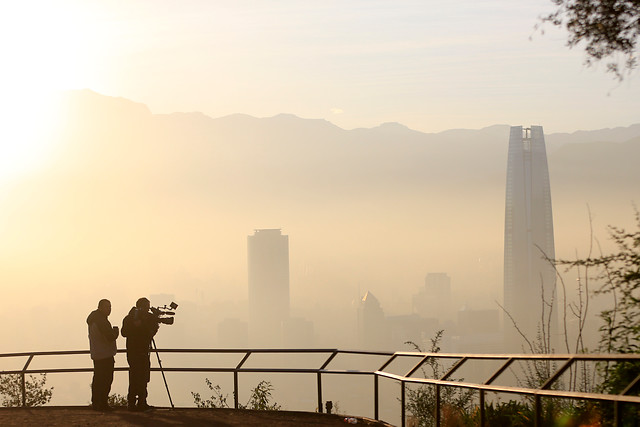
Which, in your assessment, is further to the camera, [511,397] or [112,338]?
[112,338]

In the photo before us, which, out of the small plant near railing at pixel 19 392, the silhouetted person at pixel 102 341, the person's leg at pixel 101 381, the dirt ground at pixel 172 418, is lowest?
the small plant near railing at pixel 19 392

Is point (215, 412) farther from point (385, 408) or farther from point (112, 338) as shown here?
point (385, 408)

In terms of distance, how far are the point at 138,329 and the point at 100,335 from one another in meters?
0.68

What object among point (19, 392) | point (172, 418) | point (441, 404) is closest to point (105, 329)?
point (172, 418)

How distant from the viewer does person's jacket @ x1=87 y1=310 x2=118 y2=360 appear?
1576 centimetres

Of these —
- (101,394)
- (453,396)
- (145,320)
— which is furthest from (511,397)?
(101,394)

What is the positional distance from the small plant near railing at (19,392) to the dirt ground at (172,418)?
6096mm

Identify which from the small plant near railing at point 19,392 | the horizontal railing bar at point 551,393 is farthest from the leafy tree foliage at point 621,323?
the small plant near railing at point 19,392

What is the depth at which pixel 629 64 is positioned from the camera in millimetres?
13469

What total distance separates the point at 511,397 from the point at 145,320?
5.74 m

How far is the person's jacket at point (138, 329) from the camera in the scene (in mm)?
15633

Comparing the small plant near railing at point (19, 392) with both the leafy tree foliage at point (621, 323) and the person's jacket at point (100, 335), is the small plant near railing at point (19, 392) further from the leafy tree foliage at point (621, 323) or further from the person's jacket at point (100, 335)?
the leafy tree foliage at point (621, 323)

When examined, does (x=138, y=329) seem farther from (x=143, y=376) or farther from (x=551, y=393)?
(x=551, y=393)

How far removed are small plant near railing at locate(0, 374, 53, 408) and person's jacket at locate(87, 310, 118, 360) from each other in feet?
24.7
